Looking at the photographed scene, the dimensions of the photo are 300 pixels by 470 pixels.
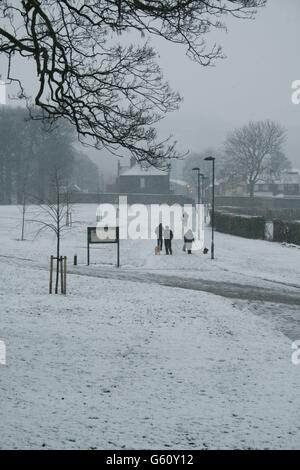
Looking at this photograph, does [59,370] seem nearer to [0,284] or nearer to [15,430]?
[15,430]

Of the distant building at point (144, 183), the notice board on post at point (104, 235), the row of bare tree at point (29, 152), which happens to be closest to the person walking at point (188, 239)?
the notice board on post at point (104, 235)

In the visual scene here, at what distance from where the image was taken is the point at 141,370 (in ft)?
30.4

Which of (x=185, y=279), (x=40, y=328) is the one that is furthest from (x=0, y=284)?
(x=185, y=279)

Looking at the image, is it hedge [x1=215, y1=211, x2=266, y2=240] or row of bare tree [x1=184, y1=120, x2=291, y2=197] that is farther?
row of bare tree [x1=184, y1=120, x2=291, y2=197]

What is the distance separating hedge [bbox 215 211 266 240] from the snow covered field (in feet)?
74.1

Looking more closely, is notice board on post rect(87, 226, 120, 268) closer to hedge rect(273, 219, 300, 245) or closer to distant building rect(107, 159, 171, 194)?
hedge rect(273, 219, 300, 245)

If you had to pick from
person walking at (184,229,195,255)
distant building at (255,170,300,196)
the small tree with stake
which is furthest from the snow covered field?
distant building at (255,170,300,196)

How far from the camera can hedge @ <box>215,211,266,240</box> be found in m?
39.4

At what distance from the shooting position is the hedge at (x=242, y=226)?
3944 centimetres

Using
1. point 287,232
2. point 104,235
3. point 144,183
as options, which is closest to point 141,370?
point 104,235

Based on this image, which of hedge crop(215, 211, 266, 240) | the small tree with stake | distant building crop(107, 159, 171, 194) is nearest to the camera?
the small tree with stake

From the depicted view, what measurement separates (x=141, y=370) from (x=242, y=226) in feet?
108

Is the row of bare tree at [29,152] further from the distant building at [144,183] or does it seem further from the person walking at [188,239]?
the person walking at [188,239]

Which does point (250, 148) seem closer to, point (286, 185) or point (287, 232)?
point (286, 185)
